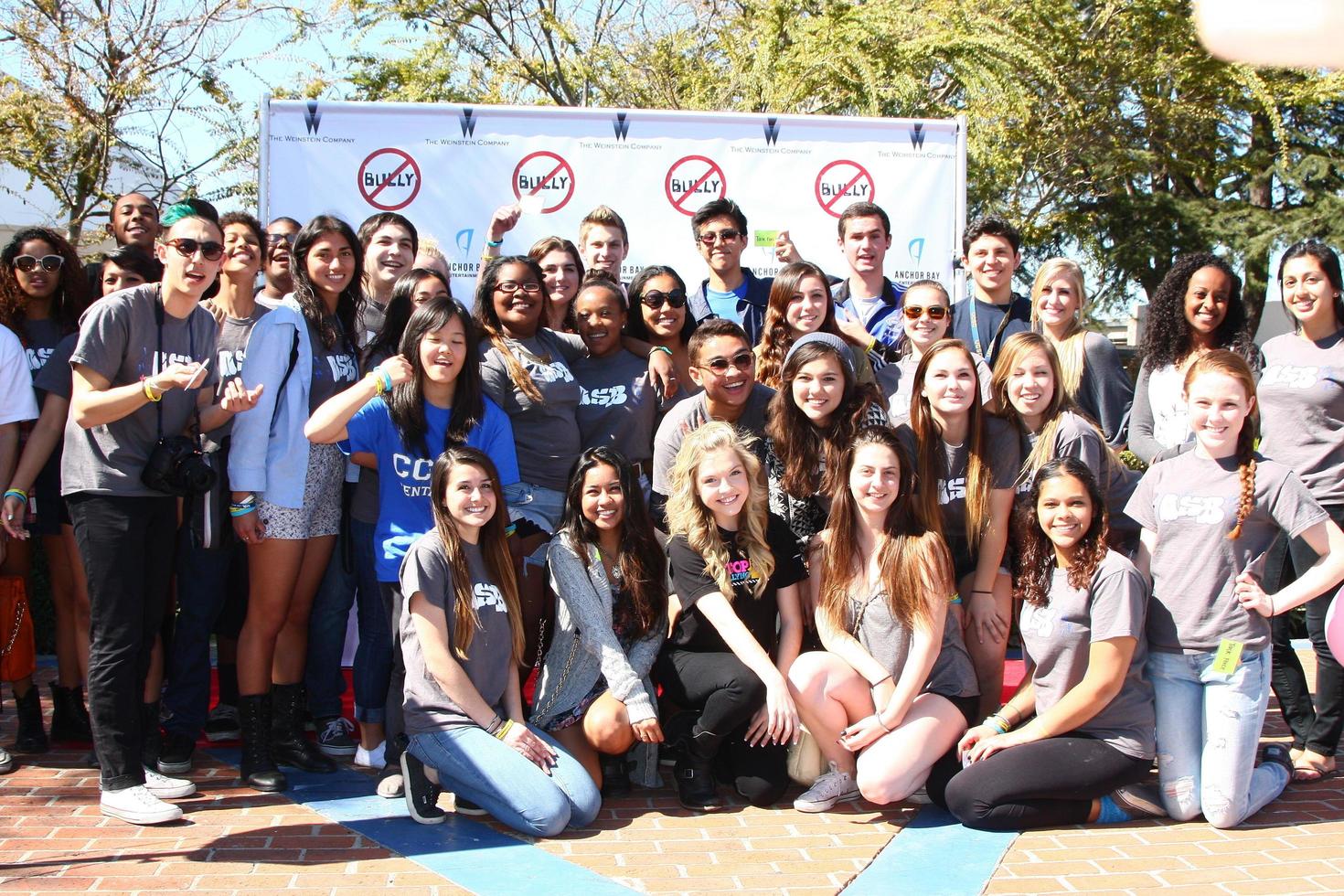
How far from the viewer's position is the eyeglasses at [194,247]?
4.13m

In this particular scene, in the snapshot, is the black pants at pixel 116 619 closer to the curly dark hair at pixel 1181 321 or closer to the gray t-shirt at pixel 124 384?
the gray t-shirt at pixel 124 384

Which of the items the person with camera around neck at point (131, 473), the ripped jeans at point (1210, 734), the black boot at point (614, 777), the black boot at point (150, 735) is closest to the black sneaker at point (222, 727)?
the black boot at point (150, 735)

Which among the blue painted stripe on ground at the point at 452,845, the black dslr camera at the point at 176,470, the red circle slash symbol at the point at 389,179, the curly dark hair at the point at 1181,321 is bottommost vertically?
the blue painted stripe on ground at the point at 452,845

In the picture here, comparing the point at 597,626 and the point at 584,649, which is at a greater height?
the point at 597,626

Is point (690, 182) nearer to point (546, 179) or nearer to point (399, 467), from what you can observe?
point (546, 179)

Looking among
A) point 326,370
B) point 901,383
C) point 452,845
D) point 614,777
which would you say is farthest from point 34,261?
point 901,383

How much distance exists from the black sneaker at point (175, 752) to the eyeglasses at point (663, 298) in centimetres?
252

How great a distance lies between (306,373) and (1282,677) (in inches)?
159

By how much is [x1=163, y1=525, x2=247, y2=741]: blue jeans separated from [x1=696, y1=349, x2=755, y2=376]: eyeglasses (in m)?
1.92

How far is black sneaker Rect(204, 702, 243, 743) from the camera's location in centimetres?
515

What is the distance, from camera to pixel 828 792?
4.39 metres

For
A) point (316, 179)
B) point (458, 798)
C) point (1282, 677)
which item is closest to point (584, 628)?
point (458, 798)

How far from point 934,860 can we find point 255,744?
2483mm

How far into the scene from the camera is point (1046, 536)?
444 cm
